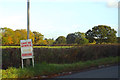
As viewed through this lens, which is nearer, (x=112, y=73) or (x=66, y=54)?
(x=112, y=73)

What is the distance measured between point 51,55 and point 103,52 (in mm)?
4643

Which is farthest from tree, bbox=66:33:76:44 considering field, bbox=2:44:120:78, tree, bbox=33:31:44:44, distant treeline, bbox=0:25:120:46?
field, bbox=2:44:120:78

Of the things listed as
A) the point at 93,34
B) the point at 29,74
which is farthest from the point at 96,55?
the point at 93,34

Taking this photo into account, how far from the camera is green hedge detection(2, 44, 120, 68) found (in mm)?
10000

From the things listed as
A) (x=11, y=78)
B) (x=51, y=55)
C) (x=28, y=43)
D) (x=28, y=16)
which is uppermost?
(x=28, y=16)

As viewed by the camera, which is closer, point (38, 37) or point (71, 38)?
point (38, 37)

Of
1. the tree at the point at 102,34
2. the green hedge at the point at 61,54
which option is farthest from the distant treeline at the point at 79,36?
the green hedge at the point at 61,54

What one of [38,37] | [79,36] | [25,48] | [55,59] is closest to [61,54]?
[55,59]

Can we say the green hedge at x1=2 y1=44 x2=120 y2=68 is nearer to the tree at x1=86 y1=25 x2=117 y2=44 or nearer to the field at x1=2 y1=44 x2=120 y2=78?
the field at x1=2 y1=44 x2=120 y2=78

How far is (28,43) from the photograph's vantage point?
336 inches

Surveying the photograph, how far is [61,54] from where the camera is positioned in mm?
10875

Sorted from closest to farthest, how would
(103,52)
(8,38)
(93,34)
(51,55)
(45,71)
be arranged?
(45,71) → (51,55) → (103,52) → (8,38) → (93,34)

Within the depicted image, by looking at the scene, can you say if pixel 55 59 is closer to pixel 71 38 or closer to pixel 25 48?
pixel 25 48

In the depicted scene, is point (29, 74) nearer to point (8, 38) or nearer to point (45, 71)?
point (45, 71)
